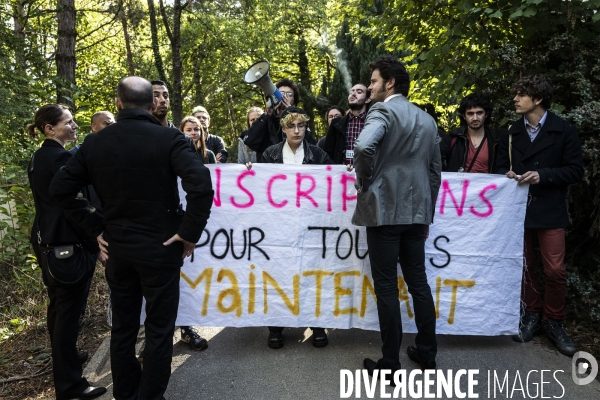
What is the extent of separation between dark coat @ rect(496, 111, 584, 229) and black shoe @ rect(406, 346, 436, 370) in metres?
1.36

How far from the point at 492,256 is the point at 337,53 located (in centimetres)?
1222

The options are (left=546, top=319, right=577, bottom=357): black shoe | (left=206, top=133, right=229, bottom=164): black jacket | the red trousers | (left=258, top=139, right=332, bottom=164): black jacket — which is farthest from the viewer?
(left=206, top=133, right=229, bottom=164): black jacket

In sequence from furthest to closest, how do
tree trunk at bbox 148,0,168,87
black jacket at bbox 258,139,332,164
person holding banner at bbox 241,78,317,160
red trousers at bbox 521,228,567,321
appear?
tree trunk at bbox 148,0,168,87 → person holding banner at bbox 241,78,317,160 → black jacket at bbox 258,139,332,164 → red trousers at bbox 521,228,567,321

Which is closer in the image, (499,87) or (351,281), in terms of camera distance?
(351,281)

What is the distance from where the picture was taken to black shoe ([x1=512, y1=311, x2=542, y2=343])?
13.3ft

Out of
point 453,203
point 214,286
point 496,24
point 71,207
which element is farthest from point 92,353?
point 496,24

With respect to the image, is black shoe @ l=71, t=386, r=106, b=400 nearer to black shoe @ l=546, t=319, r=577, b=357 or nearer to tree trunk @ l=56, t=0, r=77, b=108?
black shoe @ l=546, t=319, r=577, b=357

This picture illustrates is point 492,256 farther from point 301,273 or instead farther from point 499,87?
point 499,87

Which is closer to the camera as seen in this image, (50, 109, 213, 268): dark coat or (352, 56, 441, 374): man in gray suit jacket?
(50, 109, 213, 268): dark coat

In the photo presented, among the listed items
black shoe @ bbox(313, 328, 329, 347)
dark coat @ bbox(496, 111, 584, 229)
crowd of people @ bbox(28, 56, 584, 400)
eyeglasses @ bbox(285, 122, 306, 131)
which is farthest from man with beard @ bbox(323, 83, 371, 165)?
black shoe @ bbox(313, 328, 329, 347)

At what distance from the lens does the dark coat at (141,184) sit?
8.78 ft

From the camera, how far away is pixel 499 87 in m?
5.06

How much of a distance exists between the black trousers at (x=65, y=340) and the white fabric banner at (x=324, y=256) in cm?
91

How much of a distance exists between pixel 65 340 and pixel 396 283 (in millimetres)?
2202
